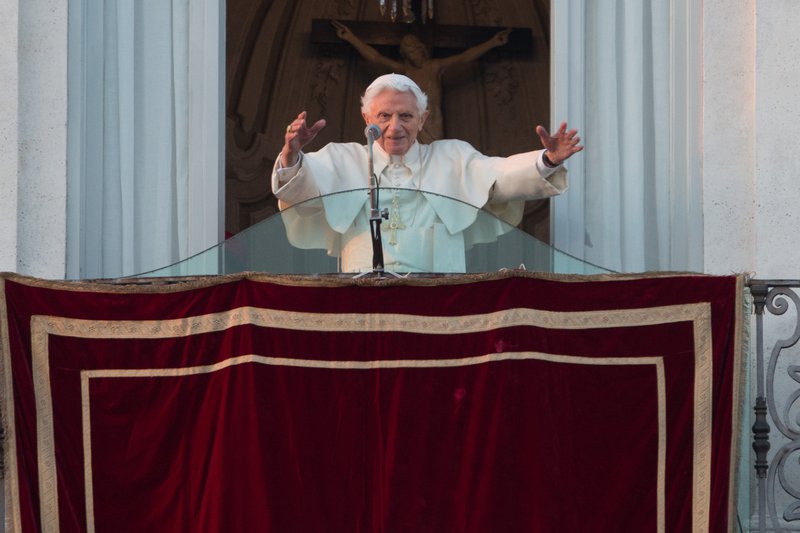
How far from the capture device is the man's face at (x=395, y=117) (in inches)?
326

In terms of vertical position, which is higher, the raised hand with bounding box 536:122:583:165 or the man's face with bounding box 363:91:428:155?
the man's face with bounding box 363:91:428:155

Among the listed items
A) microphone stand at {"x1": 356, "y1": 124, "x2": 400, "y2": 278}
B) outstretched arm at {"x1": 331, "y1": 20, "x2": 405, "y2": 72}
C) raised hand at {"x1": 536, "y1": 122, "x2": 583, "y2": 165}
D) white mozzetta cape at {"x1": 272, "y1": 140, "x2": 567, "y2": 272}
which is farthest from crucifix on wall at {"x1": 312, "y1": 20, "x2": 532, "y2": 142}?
microphone stand at {"x1": 356, "y1": 124, "x2": 400, "y2": 278}

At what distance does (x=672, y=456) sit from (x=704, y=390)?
0.28 metres

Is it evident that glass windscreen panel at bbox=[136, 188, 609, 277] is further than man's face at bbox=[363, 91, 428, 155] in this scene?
No

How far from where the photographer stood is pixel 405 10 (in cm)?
1013

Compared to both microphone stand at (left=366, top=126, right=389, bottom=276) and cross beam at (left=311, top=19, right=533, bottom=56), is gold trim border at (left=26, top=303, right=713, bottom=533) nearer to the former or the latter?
microphone stand at (left=366, top=126, right=389, bottom=276)

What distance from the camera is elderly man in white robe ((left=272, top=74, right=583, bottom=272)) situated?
7406 mm

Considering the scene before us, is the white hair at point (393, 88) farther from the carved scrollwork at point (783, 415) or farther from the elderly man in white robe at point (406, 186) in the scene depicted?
the carved scrollwork at point (783, 415)

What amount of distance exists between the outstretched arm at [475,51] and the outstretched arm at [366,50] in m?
0.28

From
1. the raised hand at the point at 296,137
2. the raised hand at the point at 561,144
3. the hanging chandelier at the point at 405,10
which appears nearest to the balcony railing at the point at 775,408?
the raised hand at the point at 561,144

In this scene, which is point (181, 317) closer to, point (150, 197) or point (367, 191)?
point (367, 191)

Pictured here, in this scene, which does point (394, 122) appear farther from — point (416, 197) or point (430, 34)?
point (430, 34)

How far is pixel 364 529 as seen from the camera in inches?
280

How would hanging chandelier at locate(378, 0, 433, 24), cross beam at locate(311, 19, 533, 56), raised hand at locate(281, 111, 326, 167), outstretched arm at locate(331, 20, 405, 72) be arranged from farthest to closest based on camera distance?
cross beam at locate(311, 19, 533, 56)
outstretched arm at locate(331, 20, 405, 72)
hanging chandelier at locate(378, 0, 433, 24)
raised hand at locate(281, 111, 326, 167)
